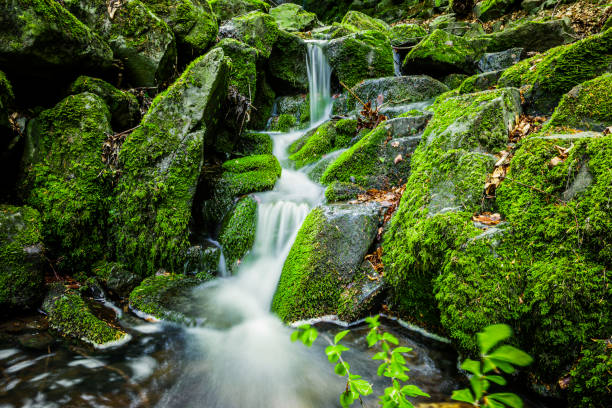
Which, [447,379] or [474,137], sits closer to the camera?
[447,379]

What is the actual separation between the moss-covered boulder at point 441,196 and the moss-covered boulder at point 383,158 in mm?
682

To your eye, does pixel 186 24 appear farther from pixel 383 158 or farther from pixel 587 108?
pixel 587 108

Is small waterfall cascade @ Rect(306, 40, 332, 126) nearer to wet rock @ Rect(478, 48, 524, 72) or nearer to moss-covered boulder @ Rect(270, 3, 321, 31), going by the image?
wet rock @ Rect(478, 48, 524, 72)

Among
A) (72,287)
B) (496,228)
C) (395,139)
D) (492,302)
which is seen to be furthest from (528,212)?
(72,287)

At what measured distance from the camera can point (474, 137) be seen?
12.9ft

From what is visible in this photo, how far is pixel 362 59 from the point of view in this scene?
988 centimetres

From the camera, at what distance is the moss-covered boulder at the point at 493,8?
41.6 feet

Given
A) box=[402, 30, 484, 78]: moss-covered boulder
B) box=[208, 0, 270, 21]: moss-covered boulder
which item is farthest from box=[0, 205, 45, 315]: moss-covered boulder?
box=[208, 0, 270, 21]: moss-covered boulder

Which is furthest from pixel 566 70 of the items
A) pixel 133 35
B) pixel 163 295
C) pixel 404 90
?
pixel 133 35

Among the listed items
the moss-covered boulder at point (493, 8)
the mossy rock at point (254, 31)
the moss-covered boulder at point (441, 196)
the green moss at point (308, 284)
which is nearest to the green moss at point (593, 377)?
the moss-covered boulder at point (441, 196)

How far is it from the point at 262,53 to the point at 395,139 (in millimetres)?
6132

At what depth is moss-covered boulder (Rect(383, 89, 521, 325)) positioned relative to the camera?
10.2ft

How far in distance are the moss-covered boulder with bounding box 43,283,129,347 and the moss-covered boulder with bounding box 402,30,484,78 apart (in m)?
9.95

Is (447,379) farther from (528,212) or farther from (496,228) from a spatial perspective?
(528,212)
